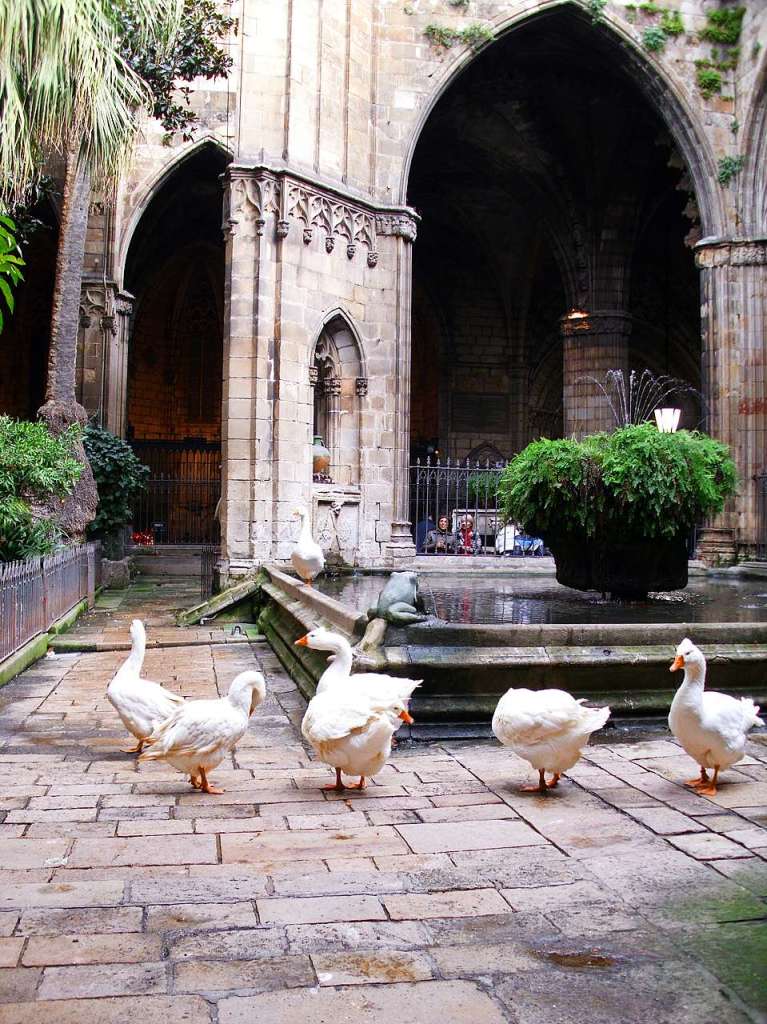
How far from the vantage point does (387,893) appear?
302 cm

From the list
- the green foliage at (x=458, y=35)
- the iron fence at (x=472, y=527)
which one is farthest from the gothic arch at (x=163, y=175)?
the iron fence at (x=472, y=527)

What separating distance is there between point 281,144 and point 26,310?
13069mm

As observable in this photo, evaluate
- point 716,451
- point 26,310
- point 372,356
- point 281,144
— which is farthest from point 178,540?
point 716,451

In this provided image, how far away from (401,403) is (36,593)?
8174mm

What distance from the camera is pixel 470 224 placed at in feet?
85.6

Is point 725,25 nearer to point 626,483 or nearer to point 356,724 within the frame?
point 626,483

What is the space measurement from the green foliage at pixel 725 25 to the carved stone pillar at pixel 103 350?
10.8m

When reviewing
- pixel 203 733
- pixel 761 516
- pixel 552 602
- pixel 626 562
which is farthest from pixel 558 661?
pixel 761 516

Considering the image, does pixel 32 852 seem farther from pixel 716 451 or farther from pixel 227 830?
pixel 716 451

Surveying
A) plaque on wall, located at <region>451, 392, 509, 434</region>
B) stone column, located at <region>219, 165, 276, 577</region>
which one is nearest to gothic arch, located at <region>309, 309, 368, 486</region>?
stone column, located at <region>219, 165, 276, 577</region>

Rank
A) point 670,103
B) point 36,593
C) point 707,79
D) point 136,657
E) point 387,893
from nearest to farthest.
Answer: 1. point 387,893
2. point 136,657
3. point 36,593
4. point 707,79
5. point 670,103

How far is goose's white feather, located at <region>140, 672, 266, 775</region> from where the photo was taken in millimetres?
4105

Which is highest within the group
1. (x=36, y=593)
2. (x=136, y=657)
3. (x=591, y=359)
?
(x=591, y=359)

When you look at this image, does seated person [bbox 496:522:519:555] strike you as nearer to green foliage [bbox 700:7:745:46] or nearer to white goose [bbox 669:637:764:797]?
green foliage [bbox 700:7:745:46]
